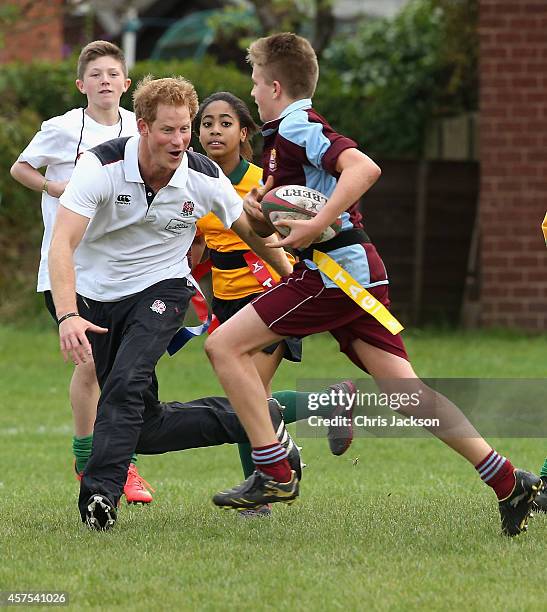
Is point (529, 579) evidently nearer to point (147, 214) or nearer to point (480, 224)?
point (147, 214)

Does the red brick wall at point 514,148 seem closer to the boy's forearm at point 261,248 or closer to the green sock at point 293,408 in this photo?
the green sock at point 293,408

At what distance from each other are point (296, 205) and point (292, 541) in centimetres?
143

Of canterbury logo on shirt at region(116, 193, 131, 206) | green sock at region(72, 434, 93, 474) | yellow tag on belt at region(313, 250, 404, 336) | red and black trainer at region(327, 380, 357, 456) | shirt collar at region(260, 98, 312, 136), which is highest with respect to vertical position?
shirt collar at region(260, 98, 312, 136)

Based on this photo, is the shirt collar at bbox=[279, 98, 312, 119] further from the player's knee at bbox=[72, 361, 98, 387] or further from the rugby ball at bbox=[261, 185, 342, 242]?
the player's knee at bbox=[72, 361, 98, 387]

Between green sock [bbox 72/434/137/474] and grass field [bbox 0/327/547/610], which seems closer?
grass field [bbox 0/327/547/610]

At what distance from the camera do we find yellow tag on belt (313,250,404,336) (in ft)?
19.8

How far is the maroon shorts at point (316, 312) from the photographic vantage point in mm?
6172

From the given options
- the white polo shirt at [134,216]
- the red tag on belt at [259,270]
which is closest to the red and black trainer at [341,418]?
the red tag on belt at [259,270]

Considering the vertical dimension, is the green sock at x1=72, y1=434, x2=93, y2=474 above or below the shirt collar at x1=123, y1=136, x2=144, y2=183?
below

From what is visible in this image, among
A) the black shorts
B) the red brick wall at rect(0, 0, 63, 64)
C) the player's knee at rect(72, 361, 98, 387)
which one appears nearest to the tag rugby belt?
the black shorts

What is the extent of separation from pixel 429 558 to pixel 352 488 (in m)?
2.50

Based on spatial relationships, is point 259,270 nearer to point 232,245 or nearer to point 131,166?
point 232,245

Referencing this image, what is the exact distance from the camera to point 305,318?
6199 mm

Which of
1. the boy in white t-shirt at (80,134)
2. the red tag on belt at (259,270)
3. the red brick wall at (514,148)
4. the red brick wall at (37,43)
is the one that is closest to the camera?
the red tag on belt at (259,270)
